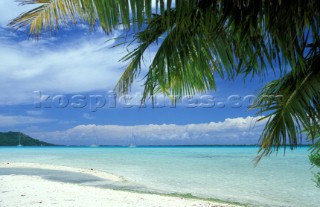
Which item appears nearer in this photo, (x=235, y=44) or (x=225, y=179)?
(x=235, y=44)

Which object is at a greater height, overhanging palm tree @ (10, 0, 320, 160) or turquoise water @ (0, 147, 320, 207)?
overhanging palm tree @ (10, 0, 320, 160)

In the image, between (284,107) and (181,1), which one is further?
(284,107)

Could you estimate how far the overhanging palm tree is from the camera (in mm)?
2531

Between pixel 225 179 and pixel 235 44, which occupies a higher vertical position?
pixel 235 44

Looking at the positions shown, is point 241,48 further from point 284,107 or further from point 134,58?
point 134,58

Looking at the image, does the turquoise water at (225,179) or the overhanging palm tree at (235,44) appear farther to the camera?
the turquoise water at (225,179)

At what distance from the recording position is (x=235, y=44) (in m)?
3.05

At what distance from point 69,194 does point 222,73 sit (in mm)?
6610

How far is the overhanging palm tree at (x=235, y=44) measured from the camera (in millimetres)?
2531

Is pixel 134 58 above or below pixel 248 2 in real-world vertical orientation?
below

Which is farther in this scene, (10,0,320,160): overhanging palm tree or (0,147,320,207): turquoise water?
(0,147,320,207): turquoise water

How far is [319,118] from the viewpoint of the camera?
10.5 feet

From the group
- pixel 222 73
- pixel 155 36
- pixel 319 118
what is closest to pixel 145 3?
pixel 155 36

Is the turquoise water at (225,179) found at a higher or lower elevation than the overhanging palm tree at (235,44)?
lower
